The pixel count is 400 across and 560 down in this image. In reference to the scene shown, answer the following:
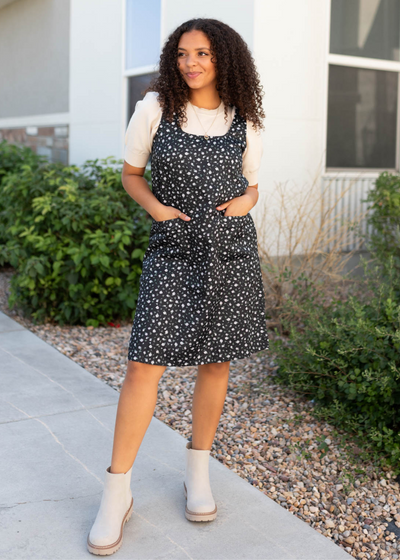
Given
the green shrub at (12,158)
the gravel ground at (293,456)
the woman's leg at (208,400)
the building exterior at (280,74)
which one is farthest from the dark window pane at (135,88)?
the woman's leg at (208,400)

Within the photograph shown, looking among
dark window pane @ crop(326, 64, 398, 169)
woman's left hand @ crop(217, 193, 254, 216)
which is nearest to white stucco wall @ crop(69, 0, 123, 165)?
dark window pane @ crop(326, 64, 398, 169)

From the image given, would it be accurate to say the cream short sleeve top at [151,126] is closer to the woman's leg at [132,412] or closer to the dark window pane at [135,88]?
the woman's leg at [132,412]

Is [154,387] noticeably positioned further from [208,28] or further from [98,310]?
[98,310]

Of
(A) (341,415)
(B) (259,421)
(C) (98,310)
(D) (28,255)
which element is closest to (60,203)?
(D) (28,255)

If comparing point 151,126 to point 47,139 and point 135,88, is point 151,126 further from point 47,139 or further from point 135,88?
point 47,139

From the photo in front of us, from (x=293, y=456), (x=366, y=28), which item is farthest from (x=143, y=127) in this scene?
(x=366, y=28)

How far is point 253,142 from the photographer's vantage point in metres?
2.35

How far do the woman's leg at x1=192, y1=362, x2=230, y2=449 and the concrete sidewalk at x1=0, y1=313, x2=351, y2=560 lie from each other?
279 mm

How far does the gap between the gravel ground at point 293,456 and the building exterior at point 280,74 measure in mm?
1986

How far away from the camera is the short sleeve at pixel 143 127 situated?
222cm

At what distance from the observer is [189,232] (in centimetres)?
219

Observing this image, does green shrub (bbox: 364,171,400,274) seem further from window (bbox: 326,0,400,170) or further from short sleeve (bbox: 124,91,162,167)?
short sleeve (bbox: 124,91,162,167)

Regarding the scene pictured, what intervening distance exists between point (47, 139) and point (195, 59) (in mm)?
6456

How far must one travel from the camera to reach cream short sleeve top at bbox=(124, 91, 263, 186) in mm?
2217
